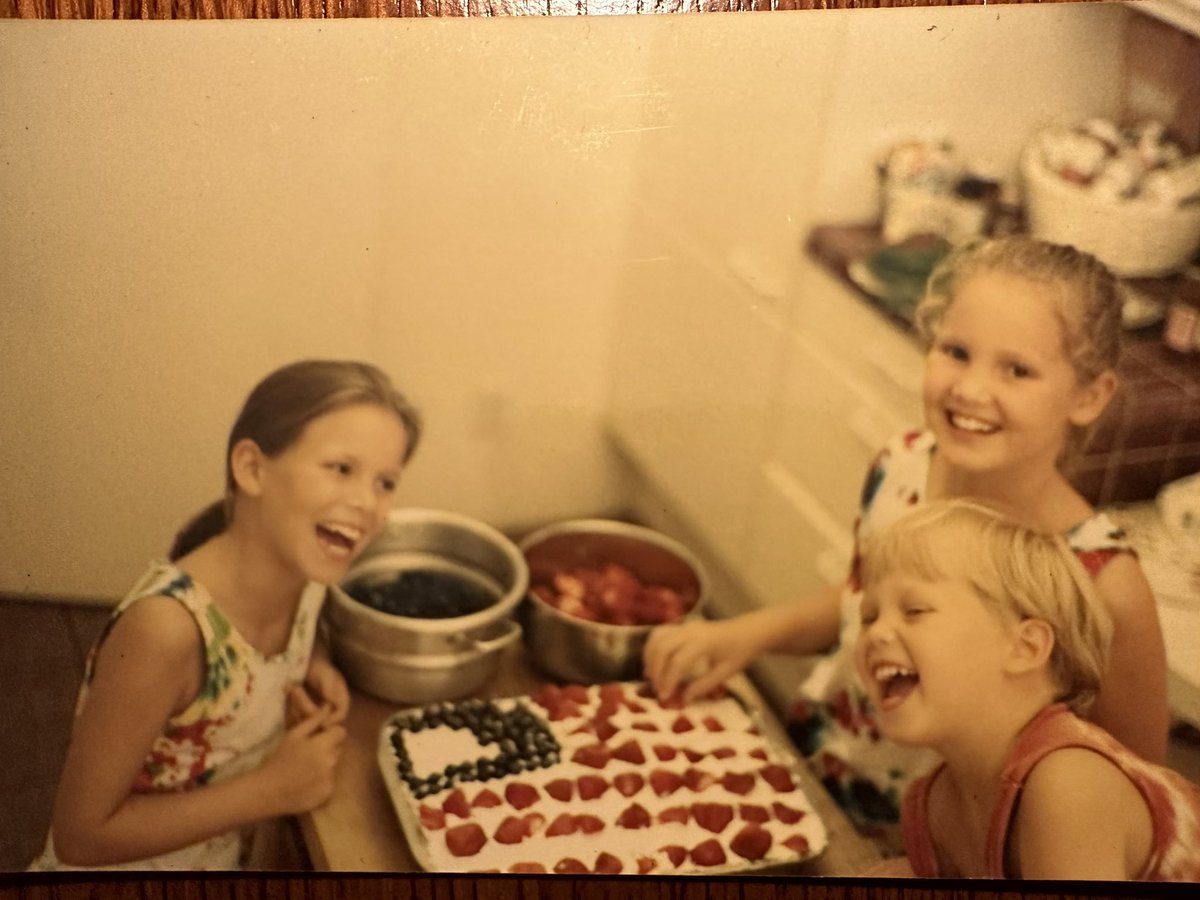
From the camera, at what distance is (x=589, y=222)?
96cm

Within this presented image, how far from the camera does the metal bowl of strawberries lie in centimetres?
100

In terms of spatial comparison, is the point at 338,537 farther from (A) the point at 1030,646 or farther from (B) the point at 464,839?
(A) the point at 1030,646

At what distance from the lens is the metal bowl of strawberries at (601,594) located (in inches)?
39.5

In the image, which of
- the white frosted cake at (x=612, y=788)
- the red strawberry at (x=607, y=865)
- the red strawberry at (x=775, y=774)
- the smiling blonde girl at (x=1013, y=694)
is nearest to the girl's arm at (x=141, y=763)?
the white frosted cake at (x=612, y=788)

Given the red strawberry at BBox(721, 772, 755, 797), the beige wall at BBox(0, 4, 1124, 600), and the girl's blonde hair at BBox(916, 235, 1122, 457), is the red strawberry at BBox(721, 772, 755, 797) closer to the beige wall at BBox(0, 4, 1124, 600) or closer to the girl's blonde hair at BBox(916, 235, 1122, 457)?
the beige wall at BBox(0, 4, 1124, 600)

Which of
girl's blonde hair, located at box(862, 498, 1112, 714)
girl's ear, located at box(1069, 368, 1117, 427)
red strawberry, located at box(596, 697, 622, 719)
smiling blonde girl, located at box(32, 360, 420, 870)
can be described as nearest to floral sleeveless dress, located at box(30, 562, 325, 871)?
smiling blonde girl, located at box(32, 360, 420, 870)

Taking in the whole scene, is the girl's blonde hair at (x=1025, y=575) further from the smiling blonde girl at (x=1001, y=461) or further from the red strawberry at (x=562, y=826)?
the red strawberry at (x=562, y=826)

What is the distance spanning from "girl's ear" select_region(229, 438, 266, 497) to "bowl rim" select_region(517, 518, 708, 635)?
19cm

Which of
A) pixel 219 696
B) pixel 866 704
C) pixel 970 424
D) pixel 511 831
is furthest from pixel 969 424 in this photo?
pixel 219 696

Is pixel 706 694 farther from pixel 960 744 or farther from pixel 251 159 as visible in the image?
pixel 251 159

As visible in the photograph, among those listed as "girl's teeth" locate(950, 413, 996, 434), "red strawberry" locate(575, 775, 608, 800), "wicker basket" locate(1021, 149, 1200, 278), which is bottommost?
"red strawberry" locate(575, 775, 608, 800)

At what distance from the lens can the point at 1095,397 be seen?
3.14ft

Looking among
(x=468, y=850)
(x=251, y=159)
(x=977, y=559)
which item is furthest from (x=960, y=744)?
(x=251, y=159)

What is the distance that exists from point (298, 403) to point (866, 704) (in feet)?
1.50
